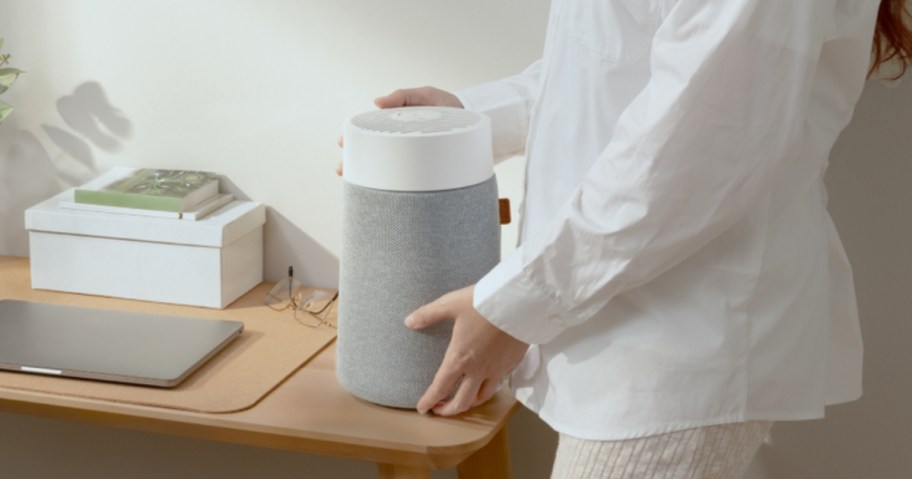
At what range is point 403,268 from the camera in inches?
51.1

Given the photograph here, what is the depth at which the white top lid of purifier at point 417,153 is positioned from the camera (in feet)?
4.16

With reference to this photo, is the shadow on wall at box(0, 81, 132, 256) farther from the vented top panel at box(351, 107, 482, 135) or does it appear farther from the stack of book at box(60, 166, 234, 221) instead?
the vented top panel at box(351, 107, 482, 135)

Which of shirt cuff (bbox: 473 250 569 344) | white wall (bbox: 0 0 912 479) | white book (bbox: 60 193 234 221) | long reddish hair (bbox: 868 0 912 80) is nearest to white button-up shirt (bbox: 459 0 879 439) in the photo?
shirt cuff (bbox: 473 250 569 344)

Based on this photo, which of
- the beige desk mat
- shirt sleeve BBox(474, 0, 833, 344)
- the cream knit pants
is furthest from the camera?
A: the beige desk mat

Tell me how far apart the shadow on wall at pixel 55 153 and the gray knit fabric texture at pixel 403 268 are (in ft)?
2.27

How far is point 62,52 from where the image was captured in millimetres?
1862

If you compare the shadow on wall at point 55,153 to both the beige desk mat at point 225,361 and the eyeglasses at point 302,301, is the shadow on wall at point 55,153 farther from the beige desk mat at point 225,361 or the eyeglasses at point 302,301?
the eyeglasses at point 302,301

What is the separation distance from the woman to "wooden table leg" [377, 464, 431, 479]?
0.15 m

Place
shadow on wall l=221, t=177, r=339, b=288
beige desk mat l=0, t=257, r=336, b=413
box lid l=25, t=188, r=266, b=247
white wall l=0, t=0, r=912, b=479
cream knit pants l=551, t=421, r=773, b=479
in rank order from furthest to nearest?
1. shadow on wall l=221, t=177, r=339, b=288
2. box lid l=25, t=188, r=266, b=247
3. white wall l=0, t=0, r=912, b=479
4. beige desk mat l=0, t=257, r=336, b=413
5. cream knit pants l=551, t=421, r=773, b=479

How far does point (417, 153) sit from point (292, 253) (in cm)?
63

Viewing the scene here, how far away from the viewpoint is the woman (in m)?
1.01

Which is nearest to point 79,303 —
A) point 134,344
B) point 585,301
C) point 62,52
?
Result: point 134,344

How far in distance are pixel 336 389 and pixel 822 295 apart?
1.87 ft

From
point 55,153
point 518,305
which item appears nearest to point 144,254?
point 55,153
